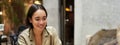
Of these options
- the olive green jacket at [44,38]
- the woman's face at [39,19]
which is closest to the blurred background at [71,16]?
the olive green jacket at [44,38]

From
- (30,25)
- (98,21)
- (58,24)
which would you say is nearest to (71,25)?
(58,24)

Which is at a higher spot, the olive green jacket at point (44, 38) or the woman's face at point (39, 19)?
the woman's face at point (39, 19)

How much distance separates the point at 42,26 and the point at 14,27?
Result: 6068 mm

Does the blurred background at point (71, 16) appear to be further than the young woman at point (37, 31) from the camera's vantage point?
Yes

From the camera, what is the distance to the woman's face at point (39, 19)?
8.71 feet

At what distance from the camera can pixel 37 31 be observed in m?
2.75

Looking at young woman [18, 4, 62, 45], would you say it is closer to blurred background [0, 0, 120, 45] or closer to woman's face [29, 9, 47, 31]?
woman's face [29, 9, 47, 31]

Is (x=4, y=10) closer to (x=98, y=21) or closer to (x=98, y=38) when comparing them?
(x=98, y=21)

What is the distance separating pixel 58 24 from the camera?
8.94 meters

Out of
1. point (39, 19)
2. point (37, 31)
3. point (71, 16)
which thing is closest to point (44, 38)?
point (37, 31)

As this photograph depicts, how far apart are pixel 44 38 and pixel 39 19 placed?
0.71ft

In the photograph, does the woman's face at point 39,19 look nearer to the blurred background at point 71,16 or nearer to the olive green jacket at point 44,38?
the olive green jacket at point 44,38

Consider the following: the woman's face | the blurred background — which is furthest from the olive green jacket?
the blurred background

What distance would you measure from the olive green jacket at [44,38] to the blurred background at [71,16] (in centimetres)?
446
